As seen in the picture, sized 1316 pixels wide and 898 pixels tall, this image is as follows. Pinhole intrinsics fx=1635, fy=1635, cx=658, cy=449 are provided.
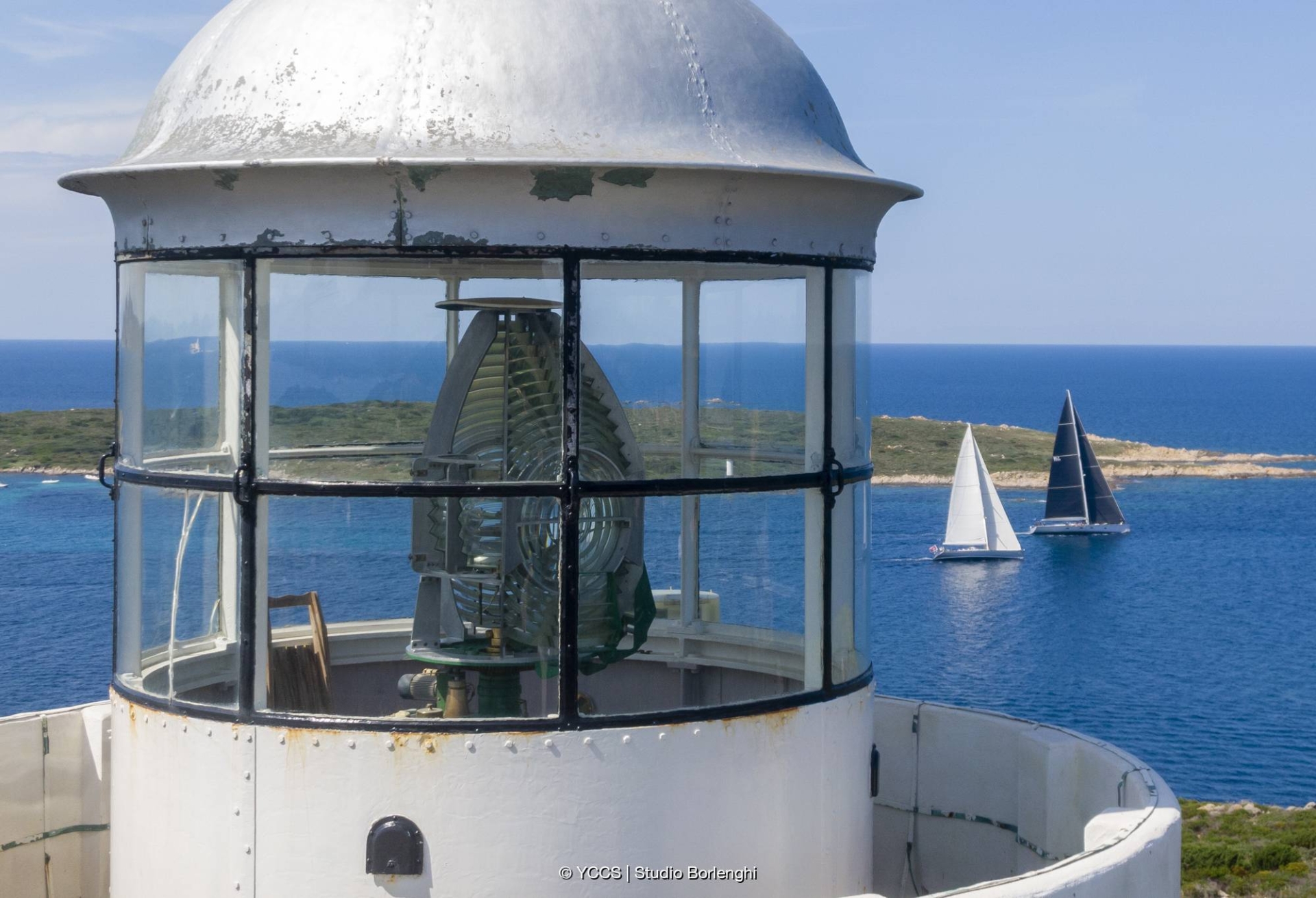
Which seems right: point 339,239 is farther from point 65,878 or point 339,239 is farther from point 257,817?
point 65,878

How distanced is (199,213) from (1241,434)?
14815 cm

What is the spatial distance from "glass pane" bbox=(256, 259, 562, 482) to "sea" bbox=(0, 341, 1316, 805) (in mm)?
54

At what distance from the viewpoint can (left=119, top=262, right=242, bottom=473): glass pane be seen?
18.9ft

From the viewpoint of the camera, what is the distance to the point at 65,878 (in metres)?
7.30

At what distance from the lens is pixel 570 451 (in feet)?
16.9

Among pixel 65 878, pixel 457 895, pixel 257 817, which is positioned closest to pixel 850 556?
pixel 457 895

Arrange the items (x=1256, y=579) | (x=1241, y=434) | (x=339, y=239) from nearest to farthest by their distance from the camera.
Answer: (x=339, y=239), (x=1256, y=579), (x=1241, y=434)

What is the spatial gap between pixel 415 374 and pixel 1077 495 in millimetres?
77302

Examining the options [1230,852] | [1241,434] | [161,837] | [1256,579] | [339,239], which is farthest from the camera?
[1241,434]

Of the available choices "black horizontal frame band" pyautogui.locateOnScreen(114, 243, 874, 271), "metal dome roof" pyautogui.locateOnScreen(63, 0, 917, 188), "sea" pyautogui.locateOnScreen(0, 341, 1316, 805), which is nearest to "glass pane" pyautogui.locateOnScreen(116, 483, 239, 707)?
"sea" pyautogui.locateOnScreen(0, 341, 1316, 805)

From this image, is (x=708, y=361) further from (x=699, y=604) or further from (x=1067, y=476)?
(x=1067, y=476)

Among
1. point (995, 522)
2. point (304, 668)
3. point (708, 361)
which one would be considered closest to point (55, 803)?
point (304, 668)

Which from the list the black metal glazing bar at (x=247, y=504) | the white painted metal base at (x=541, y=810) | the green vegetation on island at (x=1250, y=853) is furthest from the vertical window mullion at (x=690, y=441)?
the green vegetation on island at (x=1250, y=853)

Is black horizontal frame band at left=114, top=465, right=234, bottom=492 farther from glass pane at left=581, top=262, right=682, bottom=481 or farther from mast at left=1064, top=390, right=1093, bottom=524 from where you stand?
mast at left=1064, top=390, right=1093, bottom=524
